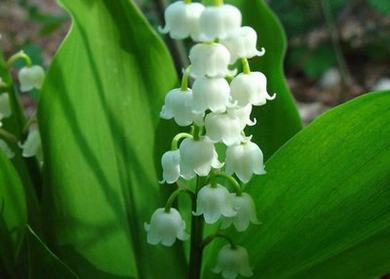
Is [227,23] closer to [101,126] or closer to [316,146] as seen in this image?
[316,146]

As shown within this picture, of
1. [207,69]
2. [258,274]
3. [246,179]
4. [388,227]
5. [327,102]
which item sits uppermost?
[207,69]

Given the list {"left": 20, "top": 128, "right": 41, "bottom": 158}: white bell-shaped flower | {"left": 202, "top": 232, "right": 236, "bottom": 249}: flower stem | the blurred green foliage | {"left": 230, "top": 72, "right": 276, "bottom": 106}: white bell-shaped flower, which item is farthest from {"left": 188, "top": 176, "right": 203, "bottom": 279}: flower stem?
the blurred green foliage

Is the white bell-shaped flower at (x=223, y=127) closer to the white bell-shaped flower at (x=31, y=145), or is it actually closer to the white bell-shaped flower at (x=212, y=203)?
the white bell-shaped flower at (x=212, y=203)

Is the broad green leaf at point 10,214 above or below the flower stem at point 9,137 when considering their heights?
below

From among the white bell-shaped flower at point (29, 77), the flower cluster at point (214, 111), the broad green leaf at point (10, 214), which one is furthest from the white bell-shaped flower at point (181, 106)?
the white bell-shaped flower at point (29, 77)

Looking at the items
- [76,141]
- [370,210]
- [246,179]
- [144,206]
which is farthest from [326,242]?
[76,141]

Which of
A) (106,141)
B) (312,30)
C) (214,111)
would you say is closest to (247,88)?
(214,111)
